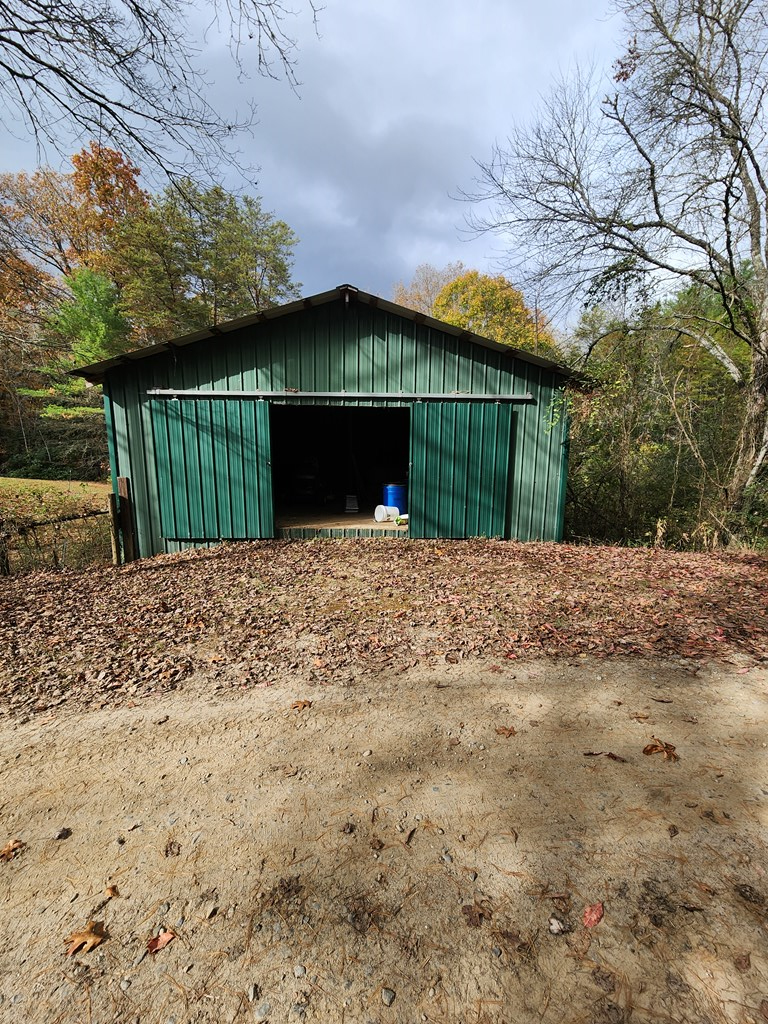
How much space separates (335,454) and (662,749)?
449 inches

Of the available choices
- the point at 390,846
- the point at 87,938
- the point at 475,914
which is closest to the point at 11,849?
the point at 87,938

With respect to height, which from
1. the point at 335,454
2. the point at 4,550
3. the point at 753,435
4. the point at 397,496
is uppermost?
the point at 753,435

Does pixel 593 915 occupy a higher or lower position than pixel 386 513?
lower

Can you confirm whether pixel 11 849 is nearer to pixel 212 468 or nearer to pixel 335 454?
pixel 212 468

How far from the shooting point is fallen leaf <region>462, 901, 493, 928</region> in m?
1.55

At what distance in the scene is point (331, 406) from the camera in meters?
7.42

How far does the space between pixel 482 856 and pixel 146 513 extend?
23.5 feet

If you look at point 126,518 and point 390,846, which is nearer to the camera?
point 390,846

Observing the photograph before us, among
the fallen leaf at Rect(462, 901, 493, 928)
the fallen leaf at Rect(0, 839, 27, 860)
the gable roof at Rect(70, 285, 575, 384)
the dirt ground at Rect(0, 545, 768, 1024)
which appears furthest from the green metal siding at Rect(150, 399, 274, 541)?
the fallen leaf at Rect(462, 901, 493, 928)

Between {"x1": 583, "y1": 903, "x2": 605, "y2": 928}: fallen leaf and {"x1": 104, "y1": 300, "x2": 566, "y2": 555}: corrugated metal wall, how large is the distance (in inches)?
243

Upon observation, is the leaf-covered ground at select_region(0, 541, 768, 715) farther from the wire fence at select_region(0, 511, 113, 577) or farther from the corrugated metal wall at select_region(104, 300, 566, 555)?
the corrugated metal wall at select_region(104, 300, 566, 555)

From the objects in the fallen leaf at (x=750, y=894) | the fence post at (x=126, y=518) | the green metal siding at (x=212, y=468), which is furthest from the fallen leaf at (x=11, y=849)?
the fence post at (x=126, y=518)

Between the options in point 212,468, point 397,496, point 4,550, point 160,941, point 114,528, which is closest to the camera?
point 160,941

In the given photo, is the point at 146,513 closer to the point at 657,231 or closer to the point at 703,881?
the point at 703,881
